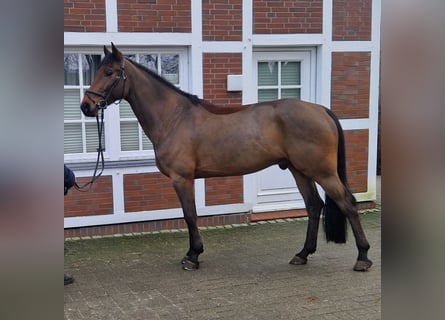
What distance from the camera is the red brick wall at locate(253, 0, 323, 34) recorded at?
6.02 m

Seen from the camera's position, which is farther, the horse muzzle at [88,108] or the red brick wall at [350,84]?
the red brick wall at [350,84]

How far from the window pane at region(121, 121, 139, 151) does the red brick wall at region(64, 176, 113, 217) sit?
43cm

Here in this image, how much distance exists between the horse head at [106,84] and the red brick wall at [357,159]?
337 cm

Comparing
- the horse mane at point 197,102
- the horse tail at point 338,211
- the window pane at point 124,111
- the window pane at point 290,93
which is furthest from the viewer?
the window pane at point 290,93

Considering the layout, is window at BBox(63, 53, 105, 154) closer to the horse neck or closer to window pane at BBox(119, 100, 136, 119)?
window pane at BBox(119, 100, 136, 119)

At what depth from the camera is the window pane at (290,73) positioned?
636 centimetres

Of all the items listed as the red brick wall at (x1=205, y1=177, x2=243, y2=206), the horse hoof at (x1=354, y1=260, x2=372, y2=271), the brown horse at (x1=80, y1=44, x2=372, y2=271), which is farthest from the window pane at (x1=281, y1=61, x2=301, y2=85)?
the horse hoof at (x1=354, y1=260, x2=372, y2=271)

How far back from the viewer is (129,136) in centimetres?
582

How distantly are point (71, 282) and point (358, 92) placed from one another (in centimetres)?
425

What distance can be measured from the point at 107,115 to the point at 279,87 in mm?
2175

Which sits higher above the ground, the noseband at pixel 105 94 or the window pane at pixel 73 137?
the noseband at pixel 105 94

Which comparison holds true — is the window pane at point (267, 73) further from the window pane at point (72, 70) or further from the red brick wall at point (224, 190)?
the window pane at point (72, 70)

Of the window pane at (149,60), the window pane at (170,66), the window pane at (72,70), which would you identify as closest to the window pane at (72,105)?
the window pane at (72,70)
